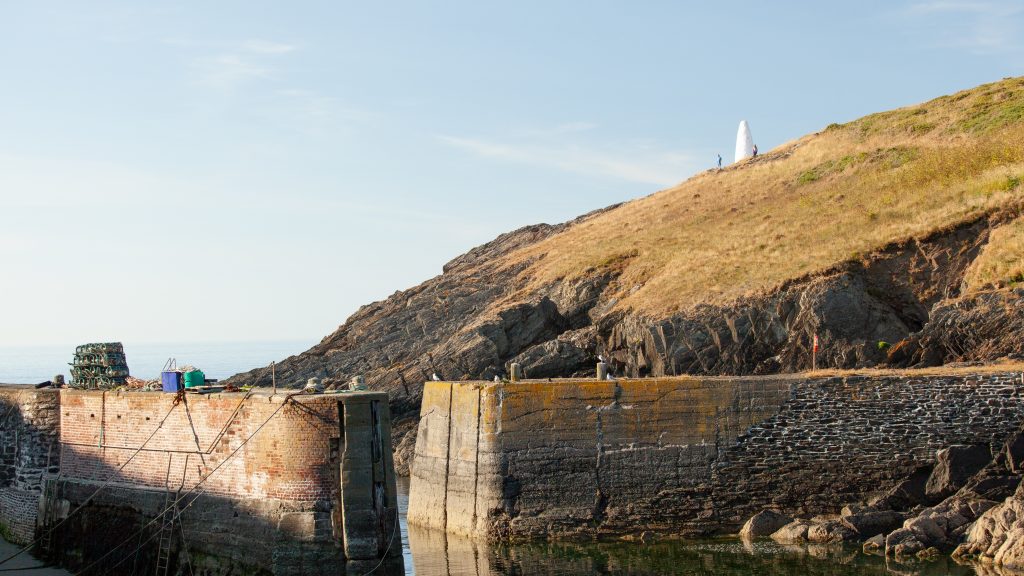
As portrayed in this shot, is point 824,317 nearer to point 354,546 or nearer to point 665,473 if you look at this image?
point 665,473

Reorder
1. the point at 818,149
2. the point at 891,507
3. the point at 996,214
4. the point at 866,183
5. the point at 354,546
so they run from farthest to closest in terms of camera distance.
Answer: the point at 818,149 < the point at 866,183 < the point at 996,214 < the point at 891,507 < the point at 354,546

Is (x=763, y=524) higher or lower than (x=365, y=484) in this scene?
lower

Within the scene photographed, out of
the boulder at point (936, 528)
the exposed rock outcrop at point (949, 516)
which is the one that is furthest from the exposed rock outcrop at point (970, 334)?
the boulder at point (936, 528)

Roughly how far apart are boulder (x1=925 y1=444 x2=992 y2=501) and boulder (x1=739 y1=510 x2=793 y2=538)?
3478mm

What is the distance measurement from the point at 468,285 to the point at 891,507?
114 feet

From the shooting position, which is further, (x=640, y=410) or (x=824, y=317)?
(x=824, y=317)

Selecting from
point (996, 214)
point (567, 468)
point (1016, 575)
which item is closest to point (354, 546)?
point (567, 468)

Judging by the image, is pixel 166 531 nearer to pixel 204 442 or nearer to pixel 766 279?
pixel 204 442

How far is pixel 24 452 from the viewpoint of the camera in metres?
29.7

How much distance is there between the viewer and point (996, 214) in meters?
43.8

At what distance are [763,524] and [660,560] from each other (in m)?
3.12

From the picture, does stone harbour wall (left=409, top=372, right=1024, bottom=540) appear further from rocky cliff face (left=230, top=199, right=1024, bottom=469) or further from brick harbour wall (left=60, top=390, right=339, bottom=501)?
brick harbour wall (left=60, top=390, right=339, bottom=501)

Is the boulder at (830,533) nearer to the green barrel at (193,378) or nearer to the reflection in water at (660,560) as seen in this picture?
the reflection in water at (660,560)

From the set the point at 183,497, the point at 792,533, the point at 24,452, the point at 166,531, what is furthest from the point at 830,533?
the point at 24,452
